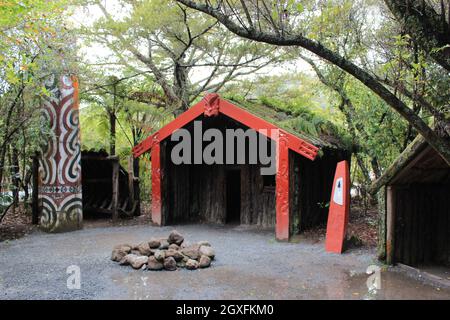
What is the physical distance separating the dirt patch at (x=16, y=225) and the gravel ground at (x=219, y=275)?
722 millimetres

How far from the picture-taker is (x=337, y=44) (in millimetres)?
9977

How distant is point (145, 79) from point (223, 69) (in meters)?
3.22

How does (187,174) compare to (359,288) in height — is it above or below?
above

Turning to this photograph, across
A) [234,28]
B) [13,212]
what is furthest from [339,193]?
[13,212]

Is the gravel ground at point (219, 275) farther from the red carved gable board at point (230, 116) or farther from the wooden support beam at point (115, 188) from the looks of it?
the wooden support beam at point (115, 188)

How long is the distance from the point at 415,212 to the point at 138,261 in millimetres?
5273

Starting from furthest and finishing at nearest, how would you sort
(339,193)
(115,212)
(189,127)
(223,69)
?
1. (223,69)
2. (115,212)
3. (189,127)
4. (339,193)

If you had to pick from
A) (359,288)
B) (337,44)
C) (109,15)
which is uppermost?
(109,15)

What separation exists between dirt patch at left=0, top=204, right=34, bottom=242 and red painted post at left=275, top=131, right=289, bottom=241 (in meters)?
6.86

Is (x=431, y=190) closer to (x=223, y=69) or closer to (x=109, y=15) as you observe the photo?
(x=223, y=69)

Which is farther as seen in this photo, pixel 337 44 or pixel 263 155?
pixel 263 155

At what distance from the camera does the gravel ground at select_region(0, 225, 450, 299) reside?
600cm

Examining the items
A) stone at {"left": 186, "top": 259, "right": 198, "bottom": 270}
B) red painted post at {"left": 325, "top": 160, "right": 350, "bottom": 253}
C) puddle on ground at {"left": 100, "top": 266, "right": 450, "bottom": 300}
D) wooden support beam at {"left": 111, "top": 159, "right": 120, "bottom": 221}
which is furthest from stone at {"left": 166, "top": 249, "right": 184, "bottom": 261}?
wooden support beam at {"left": 111, "top": 159, "right": 120, "bottom": 221}

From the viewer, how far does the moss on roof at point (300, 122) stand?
10.2 meters
